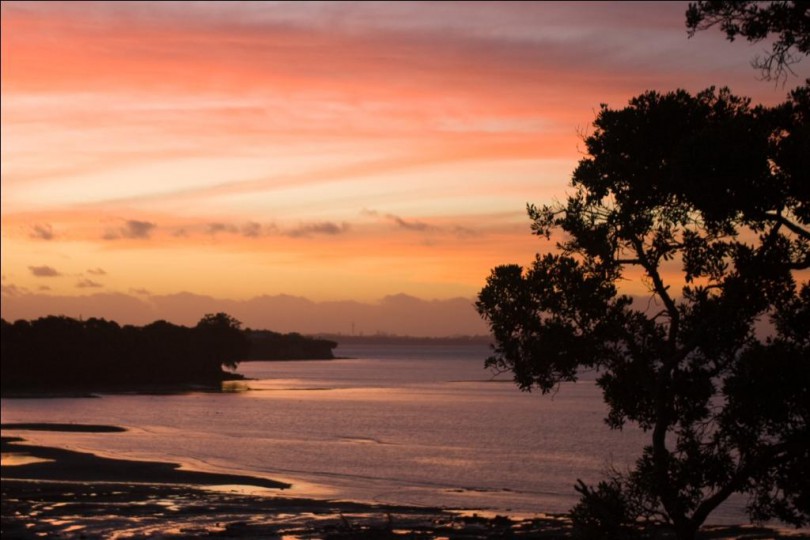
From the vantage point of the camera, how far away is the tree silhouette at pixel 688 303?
19.5 m

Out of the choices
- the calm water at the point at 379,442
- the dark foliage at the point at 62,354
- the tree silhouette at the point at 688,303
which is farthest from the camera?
the dark foliage at the point at 62,354

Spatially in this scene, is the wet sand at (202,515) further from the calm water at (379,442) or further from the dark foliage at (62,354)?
the dark foliage at (62,354)

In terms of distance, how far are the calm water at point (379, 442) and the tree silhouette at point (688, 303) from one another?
35.1m

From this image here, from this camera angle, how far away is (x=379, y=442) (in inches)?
3947

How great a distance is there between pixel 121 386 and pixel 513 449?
12174cm

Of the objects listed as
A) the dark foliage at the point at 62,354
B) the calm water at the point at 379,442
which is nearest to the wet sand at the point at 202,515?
the calm water at the point at 379,442

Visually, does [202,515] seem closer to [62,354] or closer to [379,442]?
[379,442]

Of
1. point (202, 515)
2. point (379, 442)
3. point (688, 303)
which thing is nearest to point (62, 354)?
point (379, 442)

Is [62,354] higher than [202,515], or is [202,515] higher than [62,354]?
[62,354]

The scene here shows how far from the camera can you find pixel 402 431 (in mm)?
112938

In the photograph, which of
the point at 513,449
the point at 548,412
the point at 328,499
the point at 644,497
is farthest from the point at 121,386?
the point at 644,497

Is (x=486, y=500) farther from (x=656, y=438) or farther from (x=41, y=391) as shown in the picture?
(x=41, y=391)

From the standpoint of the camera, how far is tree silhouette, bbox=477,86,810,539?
63.8 feet

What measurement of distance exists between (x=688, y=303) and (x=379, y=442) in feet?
267
